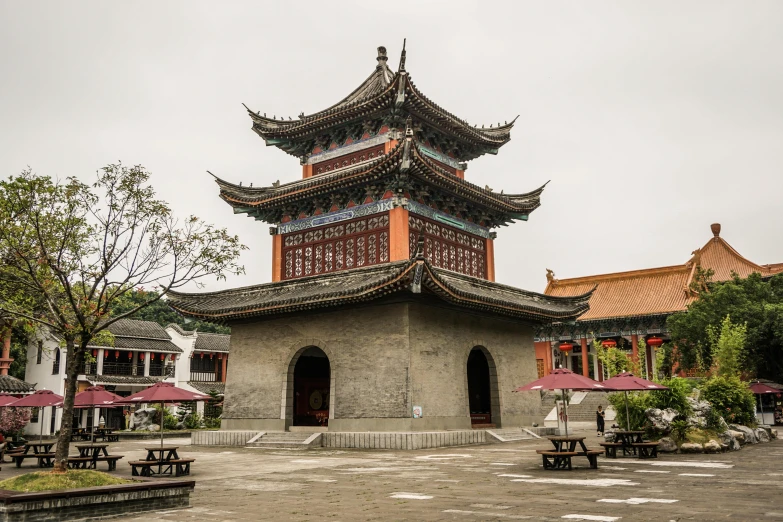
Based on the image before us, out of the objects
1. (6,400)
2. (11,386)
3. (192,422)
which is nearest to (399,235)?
(6,400)

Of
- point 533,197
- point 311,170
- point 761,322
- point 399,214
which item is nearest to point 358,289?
point 399,214

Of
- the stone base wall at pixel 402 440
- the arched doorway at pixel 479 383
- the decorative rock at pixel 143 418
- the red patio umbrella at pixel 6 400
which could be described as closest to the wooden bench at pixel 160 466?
the stone base wall at pixel 402 440

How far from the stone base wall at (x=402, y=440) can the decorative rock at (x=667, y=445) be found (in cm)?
659

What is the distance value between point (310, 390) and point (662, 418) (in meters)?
14.6

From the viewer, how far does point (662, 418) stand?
60.6ft

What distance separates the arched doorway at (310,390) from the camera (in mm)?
27480

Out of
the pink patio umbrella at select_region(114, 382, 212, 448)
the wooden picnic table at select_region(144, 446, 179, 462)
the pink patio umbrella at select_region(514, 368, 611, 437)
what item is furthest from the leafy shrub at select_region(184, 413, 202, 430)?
the pink patio umbrella at select_region(514, 368, 611, 437)

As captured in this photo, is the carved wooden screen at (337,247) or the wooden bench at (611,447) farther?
the carved wooden screen at (337,247)

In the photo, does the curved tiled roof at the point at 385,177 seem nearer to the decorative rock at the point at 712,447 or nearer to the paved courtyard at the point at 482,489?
the paved courtyard at the point at 482,489

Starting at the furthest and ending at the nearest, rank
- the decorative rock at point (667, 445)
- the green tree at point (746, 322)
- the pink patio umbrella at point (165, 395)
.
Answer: the green tree at point (746, 322) → the decorative rock at point (667, 445) → the pink patio umbrella at point (165, 395)

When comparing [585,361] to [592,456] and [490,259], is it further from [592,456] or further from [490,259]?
[592,456]

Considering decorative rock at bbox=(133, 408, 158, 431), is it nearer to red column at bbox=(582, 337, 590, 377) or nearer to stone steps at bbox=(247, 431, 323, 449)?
stone steps at bbox=(247, 431, 323, 449)

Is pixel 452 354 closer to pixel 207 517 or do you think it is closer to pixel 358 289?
pixel 358 289

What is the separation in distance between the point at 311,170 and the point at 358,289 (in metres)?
9.32
